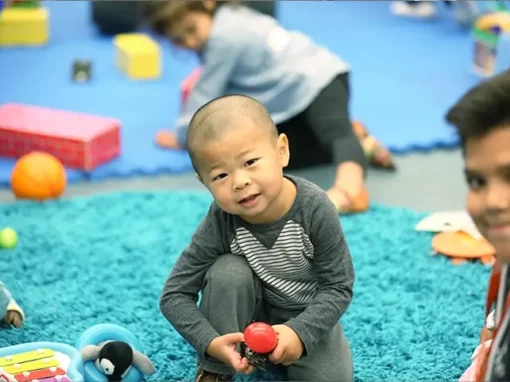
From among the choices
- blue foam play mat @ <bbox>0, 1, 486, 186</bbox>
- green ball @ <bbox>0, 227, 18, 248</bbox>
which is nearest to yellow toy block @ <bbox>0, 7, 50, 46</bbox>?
blue foam play mat @ <bbox>0, 1, 486, 186</bbox>

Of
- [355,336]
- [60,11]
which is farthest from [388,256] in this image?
[60,11]

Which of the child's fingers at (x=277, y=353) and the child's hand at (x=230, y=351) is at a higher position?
the child's fingers at (x=277, y=353)

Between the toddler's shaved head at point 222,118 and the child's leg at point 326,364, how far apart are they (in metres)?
0.34

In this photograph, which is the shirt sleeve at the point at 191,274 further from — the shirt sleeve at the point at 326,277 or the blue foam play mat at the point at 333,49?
the blue foam play mat at the point at 333,49

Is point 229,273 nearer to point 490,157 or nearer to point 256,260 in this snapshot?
point 256,260

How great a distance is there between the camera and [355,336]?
163cm

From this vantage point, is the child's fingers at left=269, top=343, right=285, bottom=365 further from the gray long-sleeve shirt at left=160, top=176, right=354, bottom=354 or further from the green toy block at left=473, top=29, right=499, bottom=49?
the green toy block at left=473, top=29, right=499, bottom=49

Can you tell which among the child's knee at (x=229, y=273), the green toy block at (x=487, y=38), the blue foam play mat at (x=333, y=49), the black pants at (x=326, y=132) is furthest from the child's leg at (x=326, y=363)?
the green toy block at (x=487, y=38)

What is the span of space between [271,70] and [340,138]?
0.98 ft

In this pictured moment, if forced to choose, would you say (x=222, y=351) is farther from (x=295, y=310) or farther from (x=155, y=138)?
(x=155, y=138)

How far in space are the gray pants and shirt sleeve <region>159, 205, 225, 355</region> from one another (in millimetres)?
20

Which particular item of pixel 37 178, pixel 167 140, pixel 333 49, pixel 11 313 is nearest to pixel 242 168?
pixel 11 313

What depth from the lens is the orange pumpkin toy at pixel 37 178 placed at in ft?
7.33

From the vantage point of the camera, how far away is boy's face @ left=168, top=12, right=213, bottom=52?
2.42 meters
